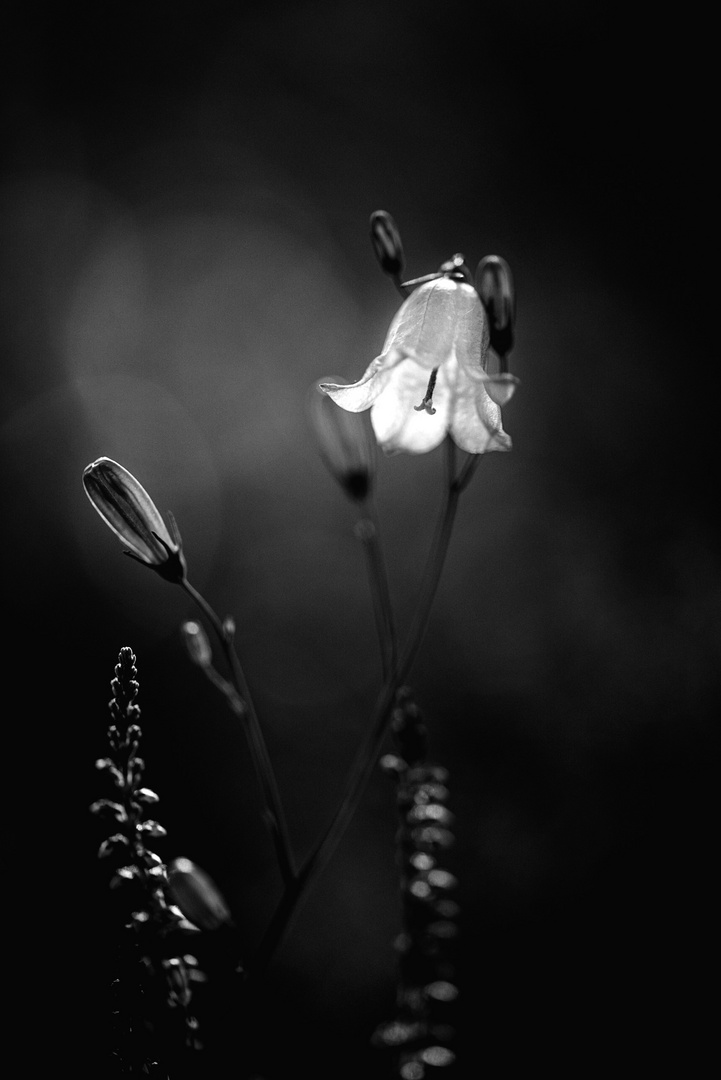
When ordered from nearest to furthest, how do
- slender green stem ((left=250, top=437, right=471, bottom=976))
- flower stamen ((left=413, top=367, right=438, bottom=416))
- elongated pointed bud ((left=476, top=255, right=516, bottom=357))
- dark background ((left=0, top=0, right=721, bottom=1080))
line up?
slender green stem ((left=250, top=437, right=471, bottom=976)) < elongated pointed bud ((left=476, top=255, right=516, bottom=357)) < flower stamen ((left=413, top=367, right=438, bottom=416)) < dark background ((left=0, top=0, right=721, bottom=1080))

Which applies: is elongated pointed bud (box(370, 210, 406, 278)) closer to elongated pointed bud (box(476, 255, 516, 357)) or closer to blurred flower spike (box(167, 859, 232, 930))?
elongated pointed bud (box(476, 255, 516, 357))

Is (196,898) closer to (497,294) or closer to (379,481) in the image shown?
(497,294)

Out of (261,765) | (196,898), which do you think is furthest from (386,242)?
(196,898)

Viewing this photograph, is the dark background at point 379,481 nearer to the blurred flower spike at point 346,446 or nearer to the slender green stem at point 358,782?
the slender green stem at point 358,782

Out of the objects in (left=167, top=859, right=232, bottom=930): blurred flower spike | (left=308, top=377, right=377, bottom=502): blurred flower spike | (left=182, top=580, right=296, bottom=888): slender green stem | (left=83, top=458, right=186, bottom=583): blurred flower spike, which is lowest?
(left=167, top=859, right=232, bottom=930): blurred flower spike

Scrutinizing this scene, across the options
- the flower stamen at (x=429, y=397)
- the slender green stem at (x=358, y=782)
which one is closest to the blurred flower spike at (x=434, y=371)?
the flower stamen at (x=429, y=397)

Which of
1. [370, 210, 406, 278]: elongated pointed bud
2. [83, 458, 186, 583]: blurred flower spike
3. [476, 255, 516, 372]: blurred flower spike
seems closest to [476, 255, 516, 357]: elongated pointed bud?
[476, 255, 516, 372]: blurred flower spike
